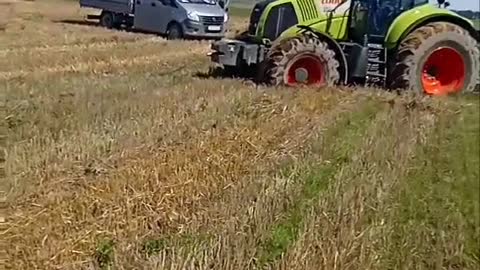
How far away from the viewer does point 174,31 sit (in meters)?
23.9

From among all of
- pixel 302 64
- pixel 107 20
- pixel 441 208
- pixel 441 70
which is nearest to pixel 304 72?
pixel 302 64

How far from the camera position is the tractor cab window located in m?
12.8

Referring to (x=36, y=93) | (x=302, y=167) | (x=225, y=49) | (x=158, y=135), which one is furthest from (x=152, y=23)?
(x=302, y=167)

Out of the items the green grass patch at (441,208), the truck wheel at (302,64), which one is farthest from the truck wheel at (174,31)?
the green grass patch at (441,208)

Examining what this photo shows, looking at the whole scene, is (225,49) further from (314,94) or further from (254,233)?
(254,233)

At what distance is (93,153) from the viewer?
7.15 meters

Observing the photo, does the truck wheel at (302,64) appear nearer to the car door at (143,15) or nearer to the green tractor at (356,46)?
the green tractor at (356,46)

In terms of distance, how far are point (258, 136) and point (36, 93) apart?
3.83 m

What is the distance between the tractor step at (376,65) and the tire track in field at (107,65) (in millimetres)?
5078

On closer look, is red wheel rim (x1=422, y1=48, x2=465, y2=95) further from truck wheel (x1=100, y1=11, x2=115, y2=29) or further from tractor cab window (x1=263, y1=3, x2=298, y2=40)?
truck wheel (x1=100, y1=11, x2=115, y2=29)

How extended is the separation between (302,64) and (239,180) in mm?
6051

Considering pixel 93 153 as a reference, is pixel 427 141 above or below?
above

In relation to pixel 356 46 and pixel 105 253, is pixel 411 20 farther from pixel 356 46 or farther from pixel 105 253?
pixel 105 253

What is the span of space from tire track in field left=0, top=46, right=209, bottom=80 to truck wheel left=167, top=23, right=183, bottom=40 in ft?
15.7
